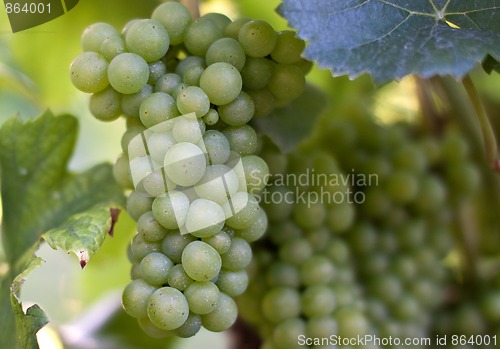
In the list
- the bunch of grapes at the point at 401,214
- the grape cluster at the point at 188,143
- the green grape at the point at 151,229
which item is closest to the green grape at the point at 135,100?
the grape cluster at the point at 188,143

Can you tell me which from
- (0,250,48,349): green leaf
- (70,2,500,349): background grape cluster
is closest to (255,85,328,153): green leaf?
(70,2,500,349): background grape cluster

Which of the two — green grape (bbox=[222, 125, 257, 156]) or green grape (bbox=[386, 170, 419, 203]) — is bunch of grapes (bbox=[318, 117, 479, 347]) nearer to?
green grape (bbox=[386, 170, 419, 203])

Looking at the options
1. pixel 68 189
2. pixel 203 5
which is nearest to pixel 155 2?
pixel 203 5

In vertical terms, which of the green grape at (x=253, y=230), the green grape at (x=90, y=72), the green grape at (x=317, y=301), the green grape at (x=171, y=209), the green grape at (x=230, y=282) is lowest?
the green grape at (x=317, y=301)

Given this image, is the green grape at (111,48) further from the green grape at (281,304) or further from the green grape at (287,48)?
the green grape at (281,304)

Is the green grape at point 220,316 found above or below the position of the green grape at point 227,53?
below

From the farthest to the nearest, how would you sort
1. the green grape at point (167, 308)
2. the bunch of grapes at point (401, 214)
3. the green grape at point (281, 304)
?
the bunch of grapes at point (401, 214) < the green grape at point (281, 304) < the green grape at point (167, 308)
